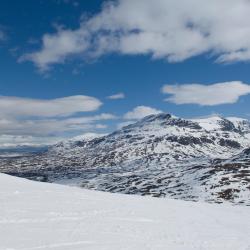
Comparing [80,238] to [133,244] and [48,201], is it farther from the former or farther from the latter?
[48,201]

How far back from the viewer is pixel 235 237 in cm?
2008

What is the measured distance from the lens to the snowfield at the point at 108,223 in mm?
17031

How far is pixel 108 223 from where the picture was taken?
21.2 meters

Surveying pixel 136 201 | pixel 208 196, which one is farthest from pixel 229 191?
pixel 136 201

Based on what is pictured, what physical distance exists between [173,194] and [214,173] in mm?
29708

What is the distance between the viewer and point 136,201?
30859 millimetres

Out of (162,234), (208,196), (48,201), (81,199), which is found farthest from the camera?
(208,196)

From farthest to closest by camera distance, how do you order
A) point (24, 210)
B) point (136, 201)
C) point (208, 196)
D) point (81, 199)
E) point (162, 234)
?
1. point (208, 196)
2. point (136, 201)
3. point (81, 199)
4. point (24, 210)
5. point (162, 234)

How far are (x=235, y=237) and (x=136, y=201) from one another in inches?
469

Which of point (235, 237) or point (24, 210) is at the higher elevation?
point (24, 210)

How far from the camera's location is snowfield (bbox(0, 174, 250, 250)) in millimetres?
17031

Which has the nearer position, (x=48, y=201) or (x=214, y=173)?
(x=48, y=201)

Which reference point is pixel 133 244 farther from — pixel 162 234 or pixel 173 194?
pixel 173 194

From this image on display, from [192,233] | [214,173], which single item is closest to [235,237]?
[192,233]
